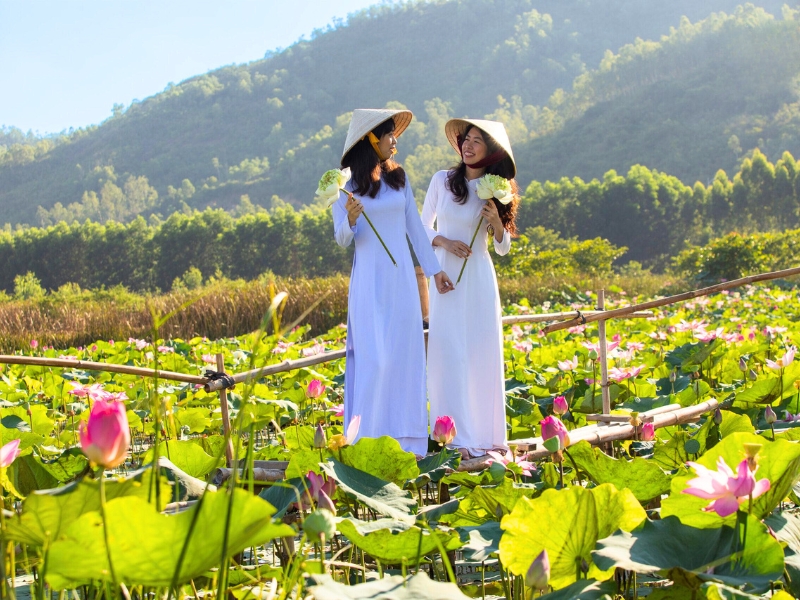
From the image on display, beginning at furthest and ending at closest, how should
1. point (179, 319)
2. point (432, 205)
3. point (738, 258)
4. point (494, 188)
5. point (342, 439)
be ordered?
point (738, 258), point (179, 319), point (432, 205), point (494, 188), point (342, 439)

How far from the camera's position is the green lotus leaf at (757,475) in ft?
3.64

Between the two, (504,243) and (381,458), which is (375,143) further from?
(381,458)

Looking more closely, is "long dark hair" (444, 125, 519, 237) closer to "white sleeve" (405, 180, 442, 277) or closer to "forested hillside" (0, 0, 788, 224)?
"white sleeve" (405, 180, 442, 277)

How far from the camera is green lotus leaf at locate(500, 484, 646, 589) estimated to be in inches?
40.6

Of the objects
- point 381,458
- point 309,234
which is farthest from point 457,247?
point 309,234

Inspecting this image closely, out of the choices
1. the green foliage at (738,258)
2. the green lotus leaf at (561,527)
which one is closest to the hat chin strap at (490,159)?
the green lotus leaf at (561,527)

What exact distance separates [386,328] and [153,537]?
2161 mm

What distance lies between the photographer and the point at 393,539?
1123 mm

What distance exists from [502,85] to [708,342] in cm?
9060

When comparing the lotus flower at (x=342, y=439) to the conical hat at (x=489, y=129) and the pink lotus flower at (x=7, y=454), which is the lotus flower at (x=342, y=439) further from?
the conical hat at (x=489, y=129)

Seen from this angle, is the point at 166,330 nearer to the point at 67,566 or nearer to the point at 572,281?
the point at 572,281

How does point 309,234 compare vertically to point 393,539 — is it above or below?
below

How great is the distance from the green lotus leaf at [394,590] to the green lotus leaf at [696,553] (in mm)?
222

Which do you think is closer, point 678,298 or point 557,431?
point 557,431
